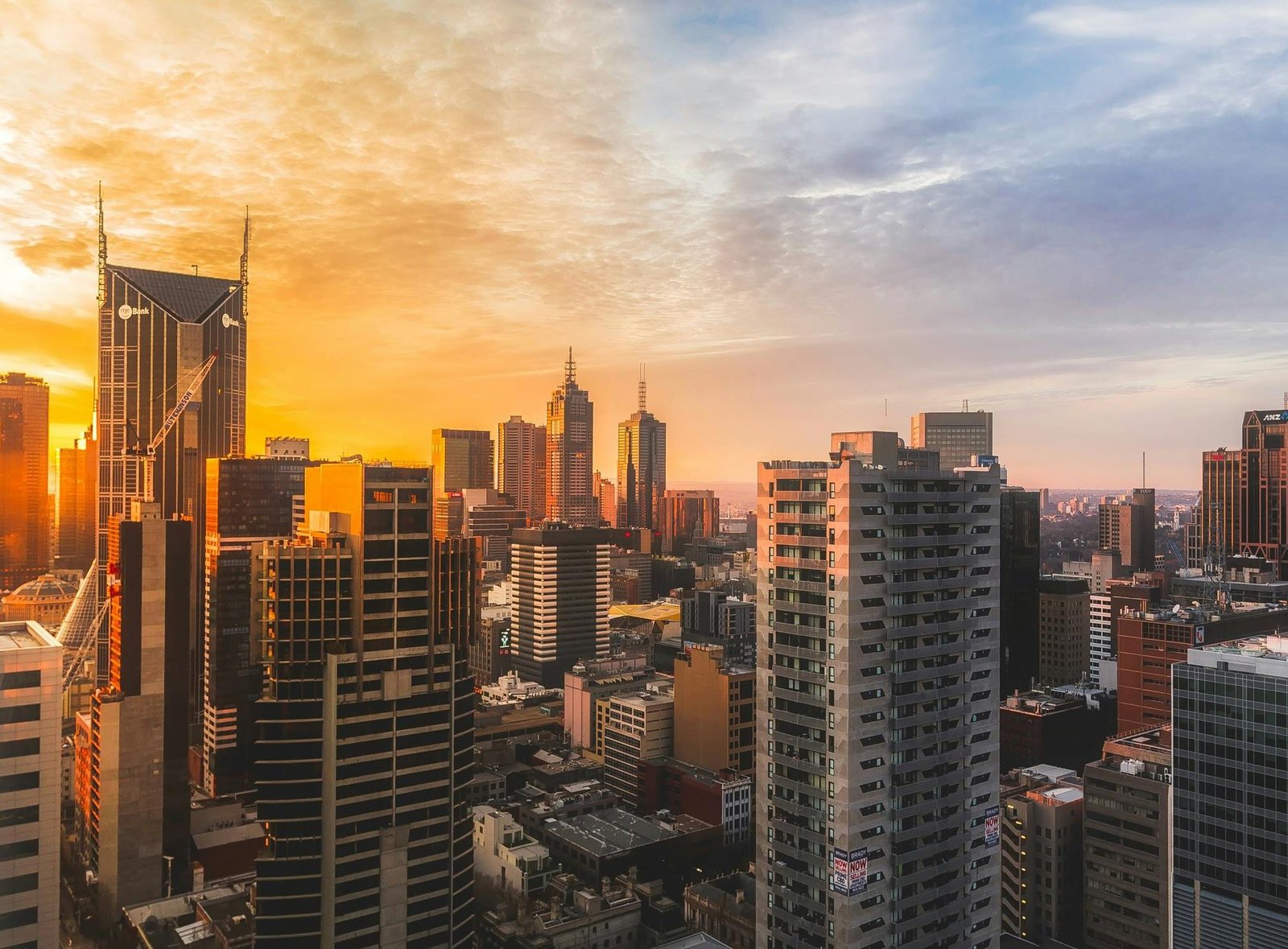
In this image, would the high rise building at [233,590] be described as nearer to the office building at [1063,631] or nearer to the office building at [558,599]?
the office building at [558,599]

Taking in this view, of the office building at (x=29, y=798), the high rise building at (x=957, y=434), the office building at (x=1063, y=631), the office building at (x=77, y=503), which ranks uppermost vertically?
the high rise building at (x=957, y=434)

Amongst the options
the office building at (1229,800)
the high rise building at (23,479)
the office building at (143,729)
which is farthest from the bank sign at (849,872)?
the high rise building at (23,479)

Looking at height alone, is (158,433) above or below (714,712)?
above

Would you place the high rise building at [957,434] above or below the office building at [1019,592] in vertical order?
above

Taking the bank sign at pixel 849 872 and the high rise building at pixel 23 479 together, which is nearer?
the bank sign at pixel 849 872

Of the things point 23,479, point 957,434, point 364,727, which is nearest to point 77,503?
point 23,479

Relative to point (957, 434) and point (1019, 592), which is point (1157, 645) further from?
point (957, 434)

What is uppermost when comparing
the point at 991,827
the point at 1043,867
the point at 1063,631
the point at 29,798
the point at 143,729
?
the point at 29,798
